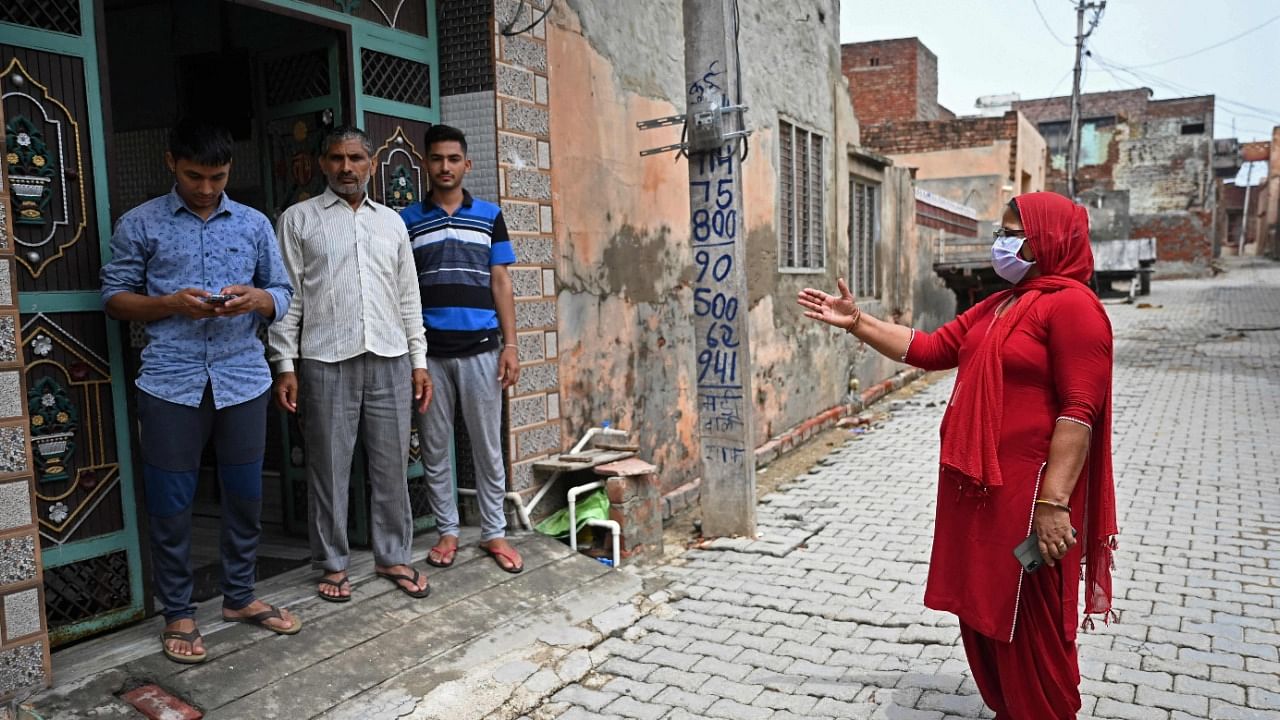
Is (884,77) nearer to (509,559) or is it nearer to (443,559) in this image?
(509,559)

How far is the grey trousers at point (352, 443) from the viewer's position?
12.7 ft

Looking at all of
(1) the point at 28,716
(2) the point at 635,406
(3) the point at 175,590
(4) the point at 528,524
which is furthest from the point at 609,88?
(1) the point at 28,716

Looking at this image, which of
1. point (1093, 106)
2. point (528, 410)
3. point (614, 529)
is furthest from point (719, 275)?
point (1093, 106)

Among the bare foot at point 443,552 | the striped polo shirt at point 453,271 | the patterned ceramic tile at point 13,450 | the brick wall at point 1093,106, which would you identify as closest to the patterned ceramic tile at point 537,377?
the striped polo shirt at point 453,271

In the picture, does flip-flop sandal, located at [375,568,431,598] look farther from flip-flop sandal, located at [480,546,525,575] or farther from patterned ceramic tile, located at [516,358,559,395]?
patterned ceramic tile, located at [516,358,559,395]

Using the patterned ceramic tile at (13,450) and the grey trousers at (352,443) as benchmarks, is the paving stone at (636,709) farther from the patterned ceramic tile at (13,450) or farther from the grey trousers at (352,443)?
the patterned ceramic tile at (13,450)

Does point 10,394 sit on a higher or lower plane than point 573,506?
higher

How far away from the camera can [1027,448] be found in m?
2.83

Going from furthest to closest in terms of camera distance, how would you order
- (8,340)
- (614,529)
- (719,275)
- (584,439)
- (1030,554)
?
(719,275), (584,439), (614,529), (8,340), (1030,554)

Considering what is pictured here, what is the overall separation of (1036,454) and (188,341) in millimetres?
2867

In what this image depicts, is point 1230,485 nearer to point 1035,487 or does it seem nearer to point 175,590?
point 1035,487

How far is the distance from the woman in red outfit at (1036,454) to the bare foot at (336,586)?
2.43m

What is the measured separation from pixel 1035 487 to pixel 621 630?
2.14 m

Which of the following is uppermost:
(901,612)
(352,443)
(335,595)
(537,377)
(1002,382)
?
(1002,382)
